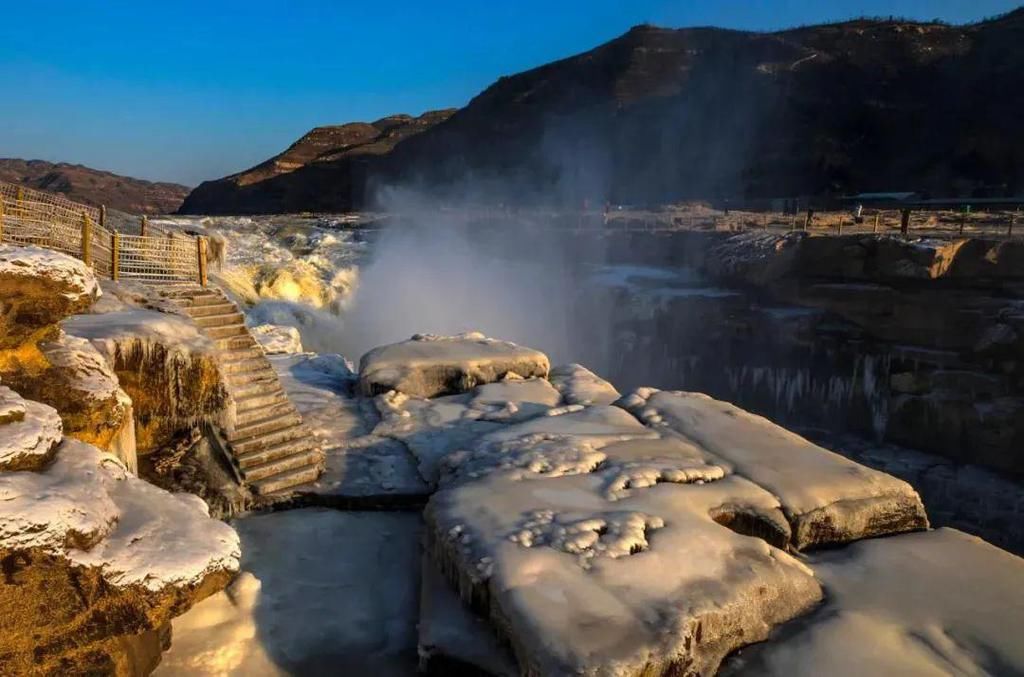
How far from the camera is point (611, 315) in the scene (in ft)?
70.0

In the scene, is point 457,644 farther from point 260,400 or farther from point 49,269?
point 260,400

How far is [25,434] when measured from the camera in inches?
121

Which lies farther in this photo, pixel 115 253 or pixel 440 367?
pixel 440 367

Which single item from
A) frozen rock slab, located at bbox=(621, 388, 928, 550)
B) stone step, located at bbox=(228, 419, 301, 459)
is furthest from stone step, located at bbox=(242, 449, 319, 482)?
frozen rock slab, located at bbox=(621, 388, 928, 550)

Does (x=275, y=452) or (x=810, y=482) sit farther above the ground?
(x=810, y=482)

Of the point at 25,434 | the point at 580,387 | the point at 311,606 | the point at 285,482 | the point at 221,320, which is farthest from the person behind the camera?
the point at 580,387

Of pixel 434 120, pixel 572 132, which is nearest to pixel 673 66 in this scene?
pixel 572 132

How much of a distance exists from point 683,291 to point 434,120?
73.2 meters

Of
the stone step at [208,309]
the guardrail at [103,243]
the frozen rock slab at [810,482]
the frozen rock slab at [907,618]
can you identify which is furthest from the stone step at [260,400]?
the frozen rock slab at [907,618]

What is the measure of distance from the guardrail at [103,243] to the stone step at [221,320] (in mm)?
→ 892

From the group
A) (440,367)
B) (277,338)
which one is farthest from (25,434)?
(277,338)

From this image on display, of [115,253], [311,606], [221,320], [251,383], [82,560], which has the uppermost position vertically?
[115,253]

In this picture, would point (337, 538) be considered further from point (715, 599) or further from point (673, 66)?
point (673, 66)

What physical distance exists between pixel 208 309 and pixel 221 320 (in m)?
0.21
